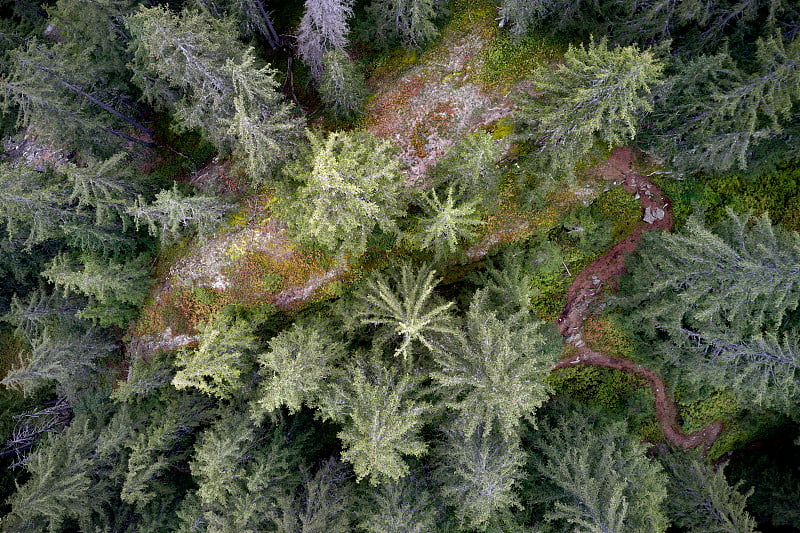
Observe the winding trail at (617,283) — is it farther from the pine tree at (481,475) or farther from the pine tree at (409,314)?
the pine tree at (409,314)

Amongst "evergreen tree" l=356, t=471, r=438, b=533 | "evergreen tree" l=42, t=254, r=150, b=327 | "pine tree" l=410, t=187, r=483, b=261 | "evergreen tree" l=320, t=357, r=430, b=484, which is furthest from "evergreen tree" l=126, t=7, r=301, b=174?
"evergreen tree" l=356, t=471, r=438, b=533

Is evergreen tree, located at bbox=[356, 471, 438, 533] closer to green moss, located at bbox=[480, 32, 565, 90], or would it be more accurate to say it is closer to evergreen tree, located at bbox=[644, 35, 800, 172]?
evergreen tree, located at bbox=[644, 35, 800, 172]

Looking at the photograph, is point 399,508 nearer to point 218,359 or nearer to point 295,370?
point 295,370

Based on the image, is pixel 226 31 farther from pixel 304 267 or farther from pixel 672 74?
pixel 672 74

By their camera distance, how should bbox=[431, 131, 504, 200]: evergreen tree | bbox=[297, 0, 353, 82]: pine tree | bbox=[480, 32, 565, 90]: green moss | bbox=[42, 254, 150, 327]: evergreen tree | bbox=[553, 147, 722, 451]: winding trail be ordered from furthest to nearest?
1. bbox=[553, 147, 722, 451]: winding trail
2. bbox=[480, 32, 565, 90]: green moss
3. bbox=[42, 254, 150, 327]: evergreen tree
4. bbox=[297, 0, 353, 82]: pine tree
5. bbox=[431, 131, 504, 200]: evergreen tree

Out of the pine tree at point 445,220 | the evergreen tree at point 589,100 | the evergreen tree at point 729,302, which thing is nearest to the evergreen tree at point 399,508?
the pine tree at point 445,220

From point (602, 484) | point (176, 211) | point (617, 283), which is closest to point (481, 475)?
point (602, 484)
